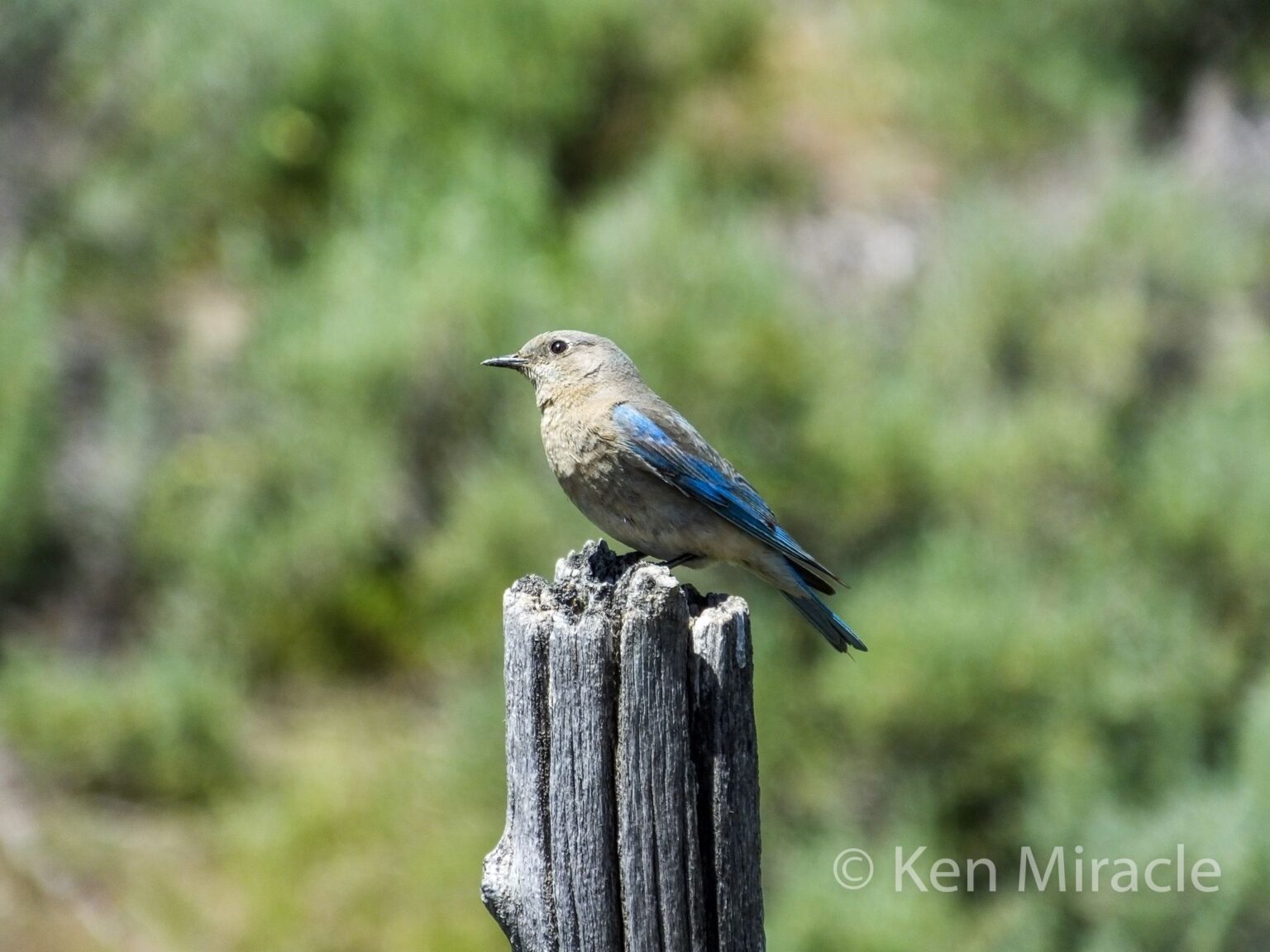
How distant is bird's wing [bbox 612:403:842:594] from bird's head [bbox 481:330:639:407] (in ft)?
1.04

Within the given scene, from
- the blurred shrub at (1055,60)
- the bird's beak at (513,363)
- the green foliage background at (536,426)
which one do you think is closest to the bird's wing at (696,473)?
the bird's beak at (513,363)

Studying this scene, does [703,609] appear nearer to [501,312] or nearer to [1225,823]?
[1225,823]

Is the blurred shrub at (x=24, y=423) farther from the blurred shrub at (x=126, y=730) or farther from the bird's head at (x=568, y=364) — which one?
the bird's head at (x=568, y=364)

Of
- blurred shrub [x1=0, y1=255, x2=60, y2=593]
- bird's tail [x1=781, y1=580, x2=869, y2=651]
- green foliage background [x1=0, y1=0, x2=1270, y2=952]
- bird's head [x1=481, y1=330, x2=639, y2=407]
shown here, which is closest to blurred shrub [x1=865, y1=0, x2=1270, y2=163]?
green foliage background [x1=0, y1=0, x2=1270, y2=952]

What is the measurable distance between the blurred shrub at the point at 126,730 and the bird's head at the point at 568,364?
5.05 m

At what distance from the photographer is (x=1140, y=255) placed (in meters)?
11.3

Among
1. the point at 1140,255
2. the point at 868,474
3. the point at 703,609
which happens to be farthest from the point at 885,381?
the point at 703,609

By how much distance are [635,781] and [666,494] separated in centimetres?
197

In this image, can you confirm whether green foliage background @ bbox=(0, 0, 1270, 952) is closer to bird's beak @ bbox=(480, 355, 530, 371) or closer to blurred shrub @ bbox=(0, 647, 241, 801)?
blurred shrub @ bbox=(0, 647, 241, 801)

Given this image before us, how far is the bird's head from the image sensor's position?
17.3ft

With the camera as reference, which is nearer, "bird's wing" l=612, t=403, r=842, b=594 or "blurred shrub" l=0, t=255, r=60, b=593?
"bird's wing" l=612, t=403, r=842, b=594

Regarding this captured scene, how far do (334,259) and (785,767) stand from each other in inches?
192

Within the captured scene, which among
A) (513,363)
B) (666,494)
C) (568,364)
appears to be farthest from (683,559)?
(513,363)

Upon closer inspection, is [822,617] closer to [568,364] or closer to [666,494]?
[666,494]
